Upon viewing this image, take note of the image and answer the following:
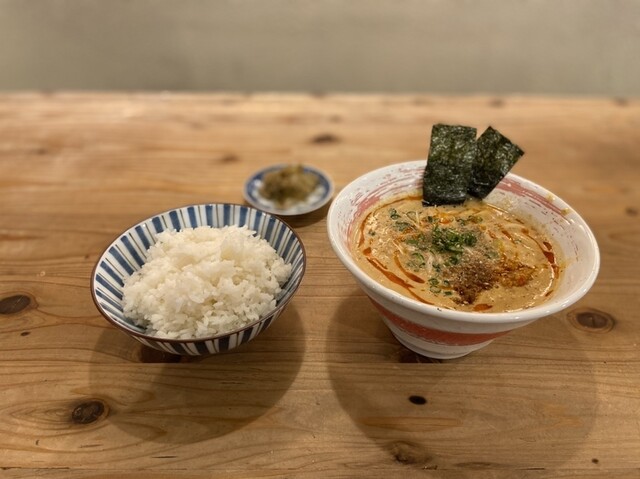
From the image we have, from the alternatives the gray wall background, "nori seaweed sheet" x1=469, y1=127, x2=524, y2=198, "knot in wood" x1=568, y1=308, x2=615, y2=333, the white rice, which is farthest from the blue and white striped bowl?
the gray wall background

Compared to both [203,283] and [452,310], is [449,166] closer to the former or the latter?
[452,310]

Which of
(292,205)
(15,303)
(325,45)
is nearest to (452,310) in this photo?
(292,205)

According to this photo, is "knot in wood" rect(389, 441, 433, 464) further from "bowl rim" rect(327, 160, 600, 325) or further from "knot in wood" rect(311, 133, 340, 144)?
"knot in wood" rect(311, 133, 340, 144)

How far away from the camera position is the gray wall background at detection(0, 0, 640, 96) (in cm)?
404

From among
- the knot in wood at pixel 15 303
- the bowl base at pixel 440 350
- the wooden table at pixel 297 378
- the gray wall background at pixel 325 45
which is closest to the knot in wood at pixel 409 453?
the wooden table at pixel 297 378

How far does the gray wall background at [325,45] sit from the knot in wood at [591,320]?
314 cm

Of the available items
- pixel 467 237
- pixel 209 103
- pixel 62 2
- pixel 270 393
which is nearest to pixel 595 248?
pixel 467 237

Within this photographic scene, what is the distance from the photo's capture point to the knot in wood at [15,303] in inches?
64.3

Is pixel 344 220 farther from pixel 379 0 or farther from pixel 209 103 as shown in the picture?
pixel 379 0

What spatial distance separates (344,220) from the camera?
149cm

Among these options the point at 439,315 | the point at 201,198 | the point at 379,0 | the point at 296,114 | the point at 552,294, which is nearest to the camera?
the point at 439,315

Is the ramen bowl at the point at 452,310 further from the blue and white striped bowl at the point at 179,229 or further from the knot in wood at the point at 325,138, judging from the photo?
the knot in wood at the point at 325,138

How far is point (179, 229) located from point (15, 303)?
59 cm

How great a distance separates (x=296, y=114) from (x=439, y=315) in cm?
196
